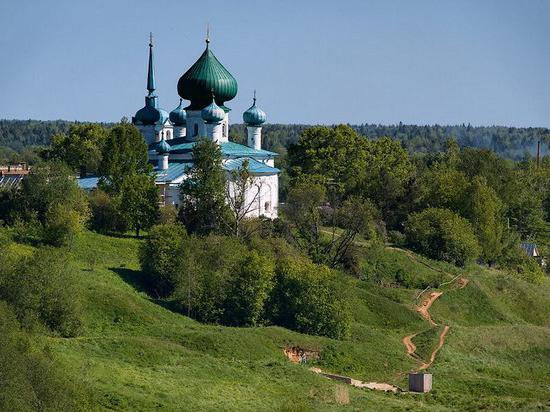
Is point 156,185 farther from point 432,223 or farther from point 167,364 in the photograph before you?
point 167,364

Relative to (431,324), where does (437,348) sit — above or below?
below

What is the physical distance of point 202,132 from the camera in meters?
58.0

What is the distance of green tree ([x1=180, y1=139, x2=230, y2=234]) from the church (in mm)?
4346

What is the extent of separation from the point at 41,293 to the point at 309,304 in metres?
10.3

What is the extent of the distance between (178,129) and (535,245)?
66.9 feet

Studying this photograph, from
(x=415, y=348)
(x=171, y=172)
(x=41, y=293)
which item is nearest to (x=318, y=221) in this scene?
(x=171, y=172)

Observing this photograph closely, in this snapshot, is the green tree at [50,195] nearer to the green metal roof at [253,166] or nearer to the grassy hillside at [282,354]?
the grassy hillside at [282,354]

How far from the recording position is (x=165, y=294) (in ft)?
146

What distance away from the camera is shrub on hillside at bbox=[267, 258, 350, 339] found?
43.1m

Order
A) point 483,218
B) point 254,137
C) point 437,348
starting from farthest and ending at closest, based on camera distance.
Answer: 1. point 254,137
2. point 483,218
3. point 437,348

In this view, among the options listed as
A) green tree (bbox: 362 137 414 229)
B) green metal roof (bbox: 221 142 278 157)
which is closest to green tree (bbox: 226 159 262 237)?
green metal roof (bbox: 221 142 278 157)

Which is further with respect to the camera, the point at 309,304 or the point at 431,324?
the point at 431,324

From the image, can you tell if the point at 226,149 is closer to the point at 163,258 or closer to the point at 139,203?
the point at 139,203

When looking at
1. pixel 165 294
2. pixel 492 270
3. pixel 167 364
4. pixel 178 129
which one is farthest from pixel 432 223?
pixel 167 364
